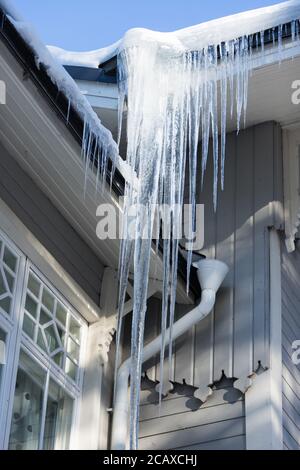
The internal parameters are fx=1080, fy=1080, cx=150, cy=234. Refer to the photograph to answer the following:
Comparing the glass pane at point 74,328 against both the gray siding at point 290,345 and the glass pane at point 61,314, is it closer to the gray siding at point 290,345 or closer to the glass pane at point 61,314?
the glass pane at point 61,314

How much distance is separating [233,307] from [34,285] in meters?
1.53

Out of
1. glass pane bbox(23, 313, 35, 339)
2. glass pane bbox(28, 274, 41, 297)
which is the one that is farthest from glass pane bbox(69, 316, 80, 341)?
glass pane bbox(23, 313, 35, 339)

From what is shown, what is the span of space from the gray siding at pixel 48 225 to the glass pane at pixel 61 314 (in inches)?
8.6

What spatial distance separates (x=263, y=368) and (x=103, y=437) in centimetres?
112

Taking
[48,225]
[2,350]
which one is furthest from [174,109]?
[2,350]

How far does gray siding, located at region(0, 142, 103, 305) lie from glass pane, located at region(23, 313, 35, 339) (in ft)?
1.72

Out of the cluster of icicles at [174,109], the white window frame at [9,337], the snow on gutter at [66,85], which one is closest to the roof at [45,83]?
the snow on gutter at [66,85]

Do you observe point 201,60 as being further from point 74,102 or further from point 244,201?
point 74,102

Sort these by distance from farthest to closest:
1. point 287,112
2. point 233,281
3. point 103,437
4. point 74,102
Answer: point 287,112
point 233,281
point 103,437
point 74,102

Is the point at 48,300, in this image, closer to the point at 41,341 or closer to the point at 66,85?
the point at 41,341

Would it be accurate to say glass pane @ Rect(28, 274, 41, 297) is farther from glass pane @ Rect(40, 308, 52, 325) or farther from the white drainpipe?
the white drainpipe

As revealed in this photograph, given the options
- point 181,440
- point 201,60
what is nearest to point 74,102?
point 201,60

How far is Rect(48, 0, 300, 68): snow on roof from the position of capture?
755 cm

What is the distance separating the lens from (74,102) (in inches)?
239
